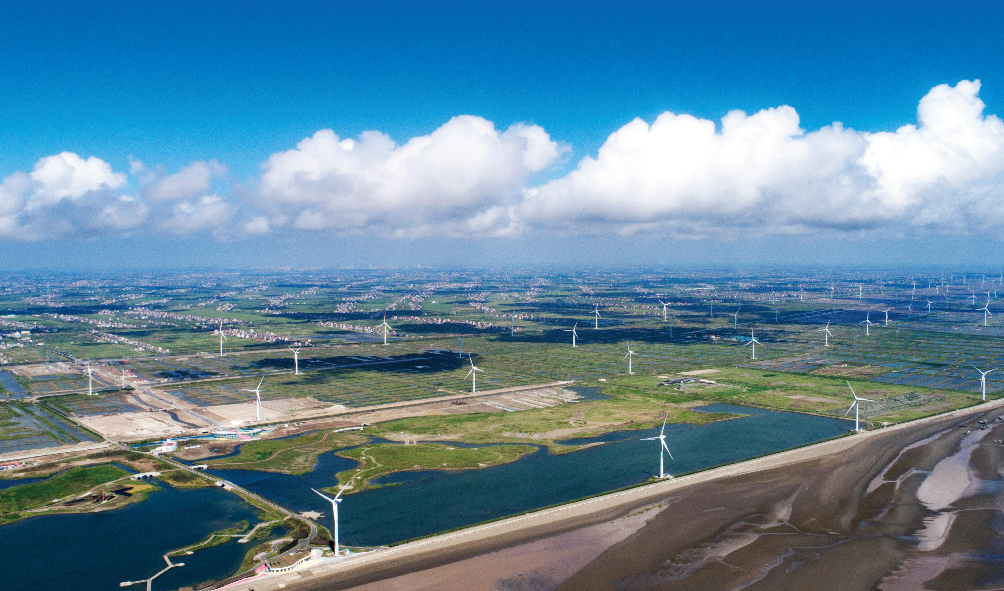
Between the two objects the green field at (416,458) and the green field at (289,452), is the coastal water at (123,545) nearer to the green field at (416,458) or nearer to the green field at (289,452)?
the green field at (289,452)

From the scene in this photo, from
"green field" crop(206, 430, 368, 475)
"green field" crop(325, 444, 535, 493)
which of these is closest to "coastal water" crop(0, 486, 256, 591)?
"green field" crop(206, 430, 368, 475)

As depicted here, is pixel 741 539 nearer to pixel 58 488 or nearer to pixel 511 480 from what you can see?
pixel 511 480

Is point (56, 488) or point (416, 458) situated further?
point (416, 458)

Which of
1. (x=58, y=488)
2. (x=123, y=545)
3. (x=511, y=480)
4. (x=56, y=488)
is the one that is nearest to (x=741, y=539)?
(x=511, y=480)

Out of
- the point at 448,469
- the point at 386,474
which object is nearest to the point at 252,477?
the point at 386,474

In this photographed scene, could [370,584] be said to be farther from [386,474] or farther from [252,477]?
[252,477]

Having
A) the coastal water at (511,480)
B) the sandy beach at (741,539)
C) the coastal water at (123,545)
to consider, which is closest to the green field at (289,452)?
the coastal water at (511,480)

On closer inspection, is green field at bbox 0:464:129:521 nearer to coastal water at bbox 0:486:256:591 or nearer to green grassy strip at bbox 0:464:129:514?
green grassy strip at bbox 0:464:129:514
